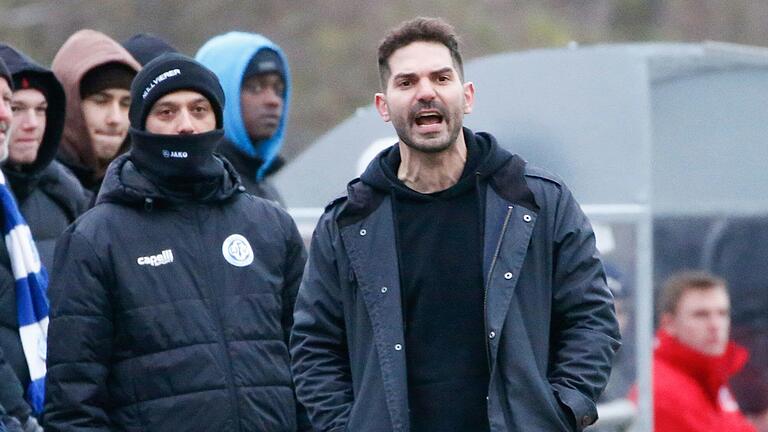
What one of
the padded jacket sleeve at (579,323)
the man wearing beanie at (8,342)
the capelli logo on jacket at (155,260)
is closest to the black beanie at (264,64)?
the man wearing beanie at (8,342)

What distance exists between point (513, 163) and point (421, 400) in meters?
0.67

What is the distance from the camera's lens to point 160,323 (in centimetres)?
505

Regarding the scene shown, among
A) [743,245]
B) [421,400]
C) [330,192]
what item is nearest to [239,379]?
[421,400]

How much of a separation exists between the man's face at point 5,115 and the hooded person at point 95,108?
110cm

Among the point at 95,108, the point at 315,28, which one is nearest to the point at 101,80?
the point at 95,108

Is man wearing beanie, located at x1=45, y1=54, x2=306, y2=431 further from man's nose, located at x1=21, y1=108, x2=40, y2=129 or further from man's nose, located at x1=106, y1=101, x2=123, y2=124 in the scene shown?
man's nose, located at x1=106, y1=101, x2=123, y2=124

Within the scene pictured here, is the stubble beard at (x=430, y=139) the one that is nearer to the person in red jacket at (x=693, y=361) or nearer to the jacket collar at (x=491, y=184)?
the jacket collar at (x=491, y=184)

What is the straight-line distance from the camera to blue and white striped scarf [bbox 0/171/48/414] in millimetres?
5281

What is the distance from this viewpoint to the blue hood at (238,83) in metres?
7.01

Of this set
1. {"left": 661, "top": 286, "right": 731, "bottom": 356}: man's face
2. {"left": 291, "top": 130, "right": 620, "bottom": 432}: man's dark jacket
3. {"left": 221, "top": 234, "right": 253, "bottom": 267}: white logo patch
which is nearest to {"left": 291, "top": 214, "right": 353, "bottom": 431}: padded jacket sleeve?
{"left": 291, "top": 130, "right": 620, "bottom": 432}: man's dark jacket

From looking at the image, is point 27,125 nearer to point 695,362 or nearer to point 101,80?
point 101,80

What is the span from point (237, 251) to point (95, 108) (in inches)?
71.3

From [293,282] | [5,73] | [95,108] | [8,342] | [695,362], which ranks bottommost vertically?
[695,362]

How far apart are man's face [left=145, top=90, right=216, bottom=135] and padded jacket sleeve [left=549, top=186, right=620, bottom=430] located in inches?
49.5
